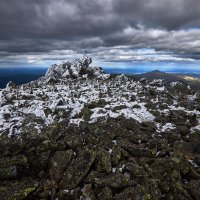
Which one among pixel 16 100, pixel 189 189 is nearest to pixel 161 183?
pixel 189 189

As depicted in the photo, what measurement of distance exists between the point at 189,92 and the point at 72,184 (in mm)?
40603

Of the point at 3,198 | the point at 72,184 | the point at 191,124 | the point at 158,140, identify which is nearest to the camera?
the point at 3,198

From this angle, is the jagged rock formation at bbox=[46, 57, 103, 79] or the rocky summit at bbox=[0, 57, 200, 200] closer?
the rocky summit at bbox=[0, 57, 200, 200]

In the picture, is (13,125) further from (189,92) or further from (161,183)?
(189,92)

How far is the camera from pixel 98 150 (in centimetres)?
2305

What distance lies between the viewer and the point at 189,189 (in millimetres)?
19656

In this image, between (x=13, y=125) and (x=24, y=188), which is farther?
(x=13, y=125)

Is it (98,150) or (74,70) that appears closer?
(98,150)

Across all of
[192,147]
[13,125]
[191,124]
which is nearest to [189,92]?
[191,124]

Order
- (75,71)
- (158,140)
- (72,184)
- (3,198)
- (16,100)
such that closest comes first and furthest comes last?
(3,198) < (72,184) < (158,140) < (16,100) < (75,71)

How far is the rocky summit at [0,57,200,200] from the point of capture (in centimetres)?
1912

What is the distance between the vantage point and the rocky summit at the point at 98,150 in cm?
1912

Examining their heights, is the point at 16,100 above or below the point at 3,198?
above

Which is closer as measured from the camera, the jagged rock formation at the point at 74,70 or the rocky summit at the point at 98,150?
the rocky summit at the point at 98,150
